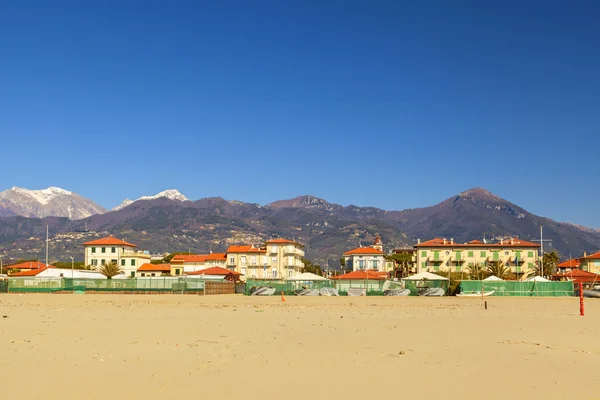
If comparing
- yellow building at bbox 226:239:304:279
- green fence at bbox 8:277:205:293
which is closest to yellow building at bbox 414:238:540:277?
yellow building at bbox 226:239:304:279

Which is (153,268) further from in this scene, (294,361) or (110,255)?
(294,361)

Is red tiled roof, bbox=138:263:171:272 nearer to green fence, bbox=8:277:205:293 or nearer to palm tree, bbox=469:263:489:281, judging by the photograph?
palm tree, bbox=469:263:489:281

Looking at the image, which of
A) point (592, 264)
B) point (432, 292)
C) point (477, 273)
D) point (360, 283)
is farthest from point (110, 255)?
point (592, 264)

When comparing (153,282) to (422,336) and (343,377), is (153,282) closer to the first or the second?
(422,336)

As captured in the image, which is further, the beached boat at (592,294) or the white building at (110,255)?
the white building at (110,255)

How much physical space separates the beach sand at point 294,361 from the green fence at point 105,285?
133 ft

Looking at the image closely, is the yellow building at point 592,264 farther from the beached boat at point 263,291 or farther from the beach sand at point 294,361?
the beach sand at point 294,361

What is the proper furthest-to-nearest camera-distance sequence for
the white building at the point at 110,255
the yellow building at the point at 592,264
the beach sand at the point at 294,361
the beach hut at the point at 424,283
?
the white building at the point at 110,255, the yellow building at the point at 592,264, the beach hut at the point at 424,283, the beach sand at the point at 294,361

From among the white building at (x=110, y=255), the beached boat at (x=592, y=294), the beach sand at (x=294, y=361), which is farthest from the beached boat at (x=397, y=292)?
the white building at (x=110, y=255)

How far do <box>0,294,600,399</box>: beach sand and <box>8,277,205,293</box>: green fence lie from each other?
1596 inches

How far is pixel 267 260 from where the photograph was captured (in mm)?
127875

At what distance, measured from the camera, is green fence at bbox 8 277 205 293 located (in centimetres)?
6153

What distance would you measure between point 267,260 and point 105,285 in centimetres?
6614

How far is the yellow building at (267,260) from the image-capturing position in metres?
127
